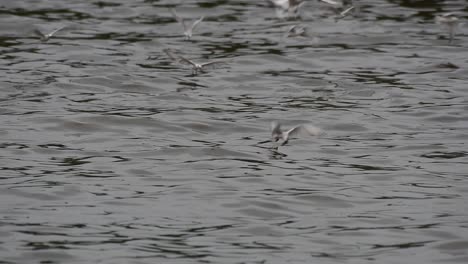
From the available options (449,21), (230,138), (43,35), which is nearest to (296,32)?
(449,21)

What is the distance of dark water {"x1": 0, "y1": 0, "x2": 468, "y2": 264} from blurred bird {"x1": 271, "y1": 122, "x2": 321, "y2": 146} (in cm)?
12

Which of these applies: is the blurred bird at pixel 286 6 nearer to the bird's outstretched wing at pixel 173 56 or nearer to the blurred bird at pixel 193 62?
the blurred bird at pixel 193 62

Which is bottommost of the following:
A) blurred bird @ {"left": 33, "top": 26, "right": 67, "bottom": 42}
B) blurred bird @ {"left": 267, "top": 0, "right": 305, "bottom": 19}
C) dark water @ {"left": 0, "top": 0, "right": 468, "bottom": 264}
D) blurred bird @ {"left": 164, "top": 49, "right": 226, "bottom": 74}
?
dark water @ {"left": 0, "top": 0, "right": 468, "bottom": 264}

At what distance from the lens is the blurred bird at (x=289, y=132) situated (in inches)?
360

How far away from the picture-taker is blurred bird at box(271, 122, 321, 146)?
9.15 m

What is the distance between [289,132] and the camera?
9.13 meters

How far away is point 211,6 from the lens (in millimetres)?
15969

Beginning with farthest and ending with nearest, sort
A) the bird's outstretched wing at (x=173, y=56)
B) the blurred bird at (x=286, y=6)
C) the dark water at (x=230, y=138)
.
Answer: the blurred bird at (x=286, y=6), the bird's outstretched wing at (x=173, y=56), the dark water at (x=230, y=138)

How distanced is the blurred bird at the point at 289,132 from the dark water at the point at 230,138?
12cm

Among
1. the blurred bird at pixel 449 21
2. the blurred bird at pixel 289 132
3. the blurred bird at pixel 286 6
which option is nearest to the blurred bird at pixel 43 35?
the blurred bird at pixel 286 6

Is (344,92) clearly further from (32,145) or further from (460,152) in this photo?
(32,145)

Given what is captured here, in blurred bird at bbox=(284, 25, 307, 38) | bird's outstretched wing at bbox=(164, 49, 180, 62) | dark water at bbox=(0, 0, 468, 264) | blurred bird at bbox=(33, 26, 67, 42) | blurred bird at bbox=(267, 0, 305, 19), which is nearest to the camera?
dark water at bbox=(0, 0, 468, 264)

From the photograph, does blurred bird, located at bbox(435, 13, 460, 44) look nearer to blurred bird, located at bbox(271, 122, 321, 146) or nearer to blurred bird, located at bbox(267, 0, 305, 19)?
blurred bird, located at bbox(267, 0, 305, 19)

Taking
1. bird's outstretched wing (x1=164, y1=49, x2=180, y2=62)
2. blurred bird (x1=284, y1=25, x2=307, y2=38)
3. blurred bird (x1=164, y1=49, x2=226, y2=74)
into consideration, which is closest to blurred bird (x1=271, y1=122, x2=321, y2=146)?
blurred bird (x1=164, y1=49, x2=226, y2=74)
